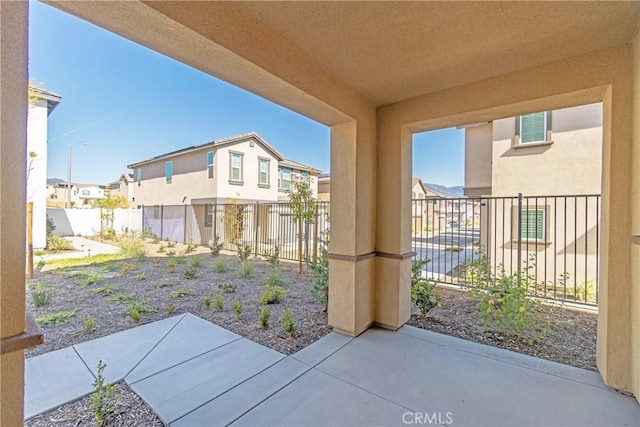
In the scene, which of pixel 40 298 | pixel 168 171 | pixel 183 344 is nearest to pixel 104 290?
pixel 40 298

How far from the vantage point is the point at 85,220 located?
1385 cm

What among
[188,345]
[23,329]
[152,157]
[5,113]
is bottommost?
[188,345]

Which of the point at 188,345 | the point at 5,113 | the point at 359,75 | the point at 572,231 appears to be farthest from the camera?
the point at 572,231

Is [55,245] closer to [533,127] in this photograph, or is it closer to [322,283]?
[322,283]

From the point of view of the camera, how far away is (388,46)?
2.21m

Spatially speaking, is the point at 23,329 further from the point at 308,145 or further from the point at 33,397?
the point at 308,145

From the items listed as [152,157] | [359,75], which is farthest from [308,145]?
[359,75]

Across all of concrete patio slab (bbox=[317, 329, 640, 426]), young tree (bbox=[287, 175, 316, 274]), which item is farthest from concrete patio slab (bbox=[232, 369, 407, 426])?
young tree (bbox=[287, 175, 316, 274])

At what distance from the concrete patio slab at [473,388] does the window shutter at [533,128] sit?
18.4ft

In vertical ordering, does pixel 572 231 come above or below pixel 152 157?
below

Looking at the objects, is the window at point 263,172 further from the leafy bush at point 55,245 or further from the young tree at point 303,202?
the leafy bush at point 55,245

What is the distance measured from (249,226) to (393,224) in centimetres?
780

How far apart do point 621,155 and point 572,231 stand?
4.59m

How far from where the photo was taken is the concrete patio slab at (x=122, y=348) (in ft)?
8.29
